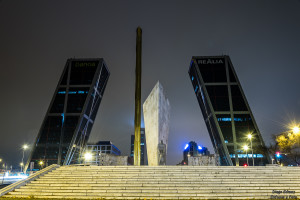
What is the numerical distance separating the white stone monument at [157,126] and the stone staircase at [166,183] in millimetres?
5690

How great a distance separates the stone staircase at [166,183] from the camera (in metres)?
10.7

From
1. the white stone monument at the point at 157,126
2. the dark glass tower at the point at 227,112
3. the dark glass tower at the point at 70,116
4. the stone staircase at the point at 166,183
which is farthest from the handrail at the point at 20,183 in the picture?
the dark glass tower at the point at 227,112

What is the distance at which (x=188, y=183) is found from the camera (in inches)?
466

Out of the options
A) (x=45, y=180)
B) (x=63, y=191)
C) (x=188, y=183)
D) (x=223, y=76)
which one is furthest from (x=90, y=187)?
(x=223, y=76)

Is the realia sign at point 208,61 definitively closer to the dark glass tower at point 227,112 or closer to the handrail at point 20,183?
the dark glass tower at point 227,112

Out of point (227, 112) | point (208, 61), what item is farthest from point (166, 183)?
point (208, 61)

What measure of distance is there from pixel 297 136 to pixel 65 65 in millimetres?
82130

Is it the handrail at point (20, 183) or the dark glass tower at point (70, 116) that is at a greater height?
the dark glass tower at point (70, 116)

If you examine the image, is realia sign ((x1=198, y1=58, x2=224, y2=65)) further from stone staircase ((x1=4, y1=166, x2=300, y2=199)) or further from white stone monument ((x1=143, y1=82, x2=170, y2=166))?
stone staircase ((x1=4, y1=166, x2=300, y2=199))

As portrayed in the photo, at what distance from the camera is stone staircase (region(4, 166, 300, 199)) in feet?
35.1

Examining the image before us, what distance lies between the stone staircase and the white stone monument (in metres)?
5.69

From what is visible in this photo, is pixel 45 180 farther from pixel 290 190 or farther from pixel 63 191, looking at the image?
pixel 290 190

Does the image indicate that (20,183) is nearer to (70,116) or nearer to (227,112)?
(70,116)

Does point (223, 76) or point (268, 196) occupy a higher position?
point (223, 76)
